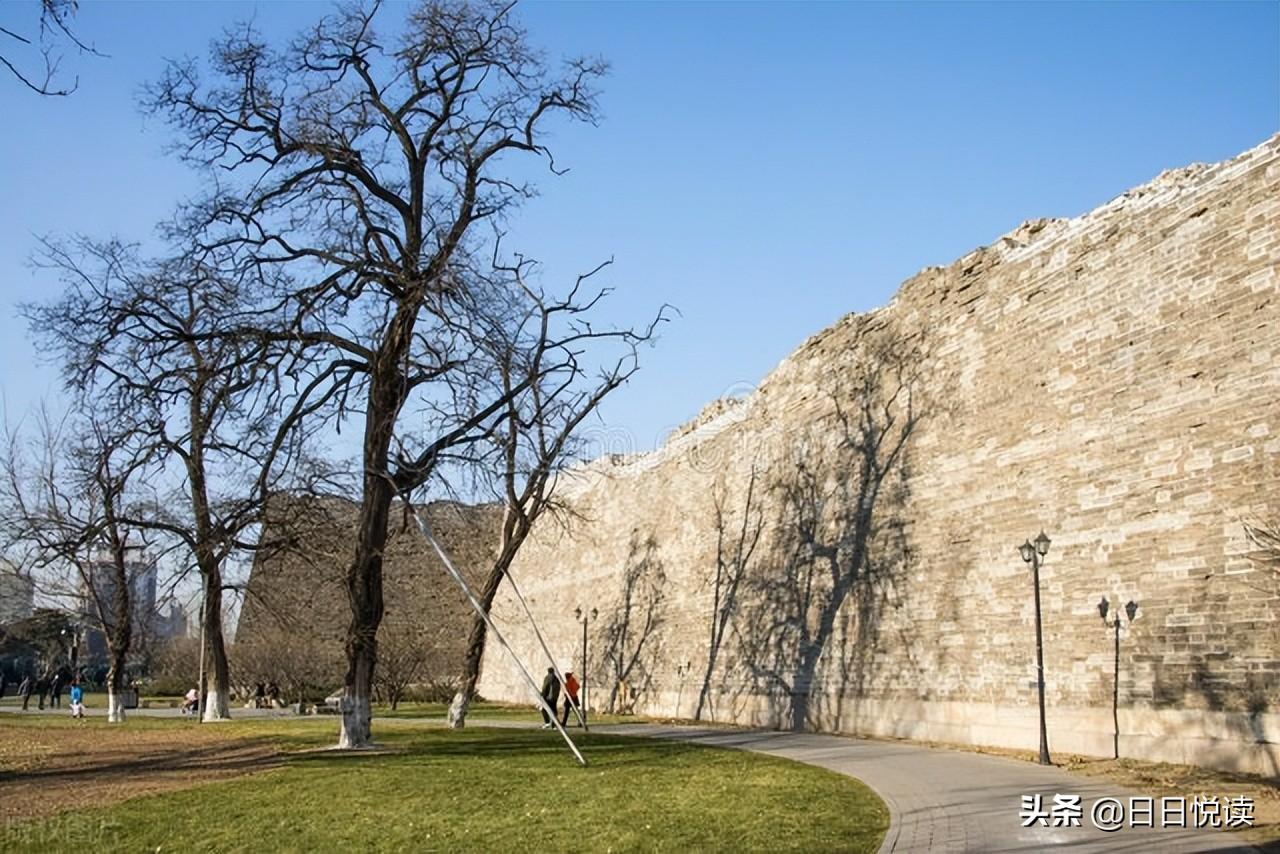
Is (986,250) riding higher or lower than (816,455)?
higher

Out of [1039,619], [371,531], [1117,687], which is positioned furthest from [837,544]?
[371,531]

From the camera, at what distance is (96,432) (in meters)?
21.0

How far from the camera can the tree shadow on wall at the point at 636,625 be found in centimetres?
3369

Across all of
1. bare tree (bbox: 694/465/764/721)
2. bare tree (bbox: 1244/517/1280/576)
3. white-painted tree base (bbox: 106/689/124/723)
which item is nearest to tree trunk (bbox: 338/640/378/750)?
bare tree (bbox: 694/465/764/721)

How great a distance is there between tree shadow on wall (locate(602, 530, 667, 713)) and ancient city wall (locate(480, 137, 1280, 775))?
2034 millimetres

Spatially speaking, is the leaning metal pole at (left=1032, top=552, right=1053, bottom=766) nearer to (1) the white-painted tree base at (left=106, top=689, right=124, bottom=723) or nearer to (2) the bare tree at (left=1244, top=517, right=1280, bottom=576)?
(2) the bare tree at (left=1244, top=517, right=1280, bottom=576)

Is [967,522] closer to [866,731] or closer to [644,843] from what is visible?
[866,731]

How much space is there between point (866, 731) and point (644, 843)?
1329 centimetres

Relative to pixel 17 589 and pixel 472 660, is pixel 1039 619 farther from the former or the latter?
pixel 17 589

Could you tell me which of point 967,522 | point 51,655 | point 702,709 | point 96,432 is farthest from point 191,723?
point 51,655

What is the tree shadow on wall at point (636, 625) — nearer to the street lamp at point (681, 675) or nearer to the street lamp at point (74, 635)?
the street lamp at point (681, 675)

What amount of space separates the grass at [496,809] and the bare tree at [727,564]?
11.0 meters

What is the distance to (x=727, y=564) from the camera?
2969 cm

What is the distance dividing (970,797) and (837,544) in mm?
11888
